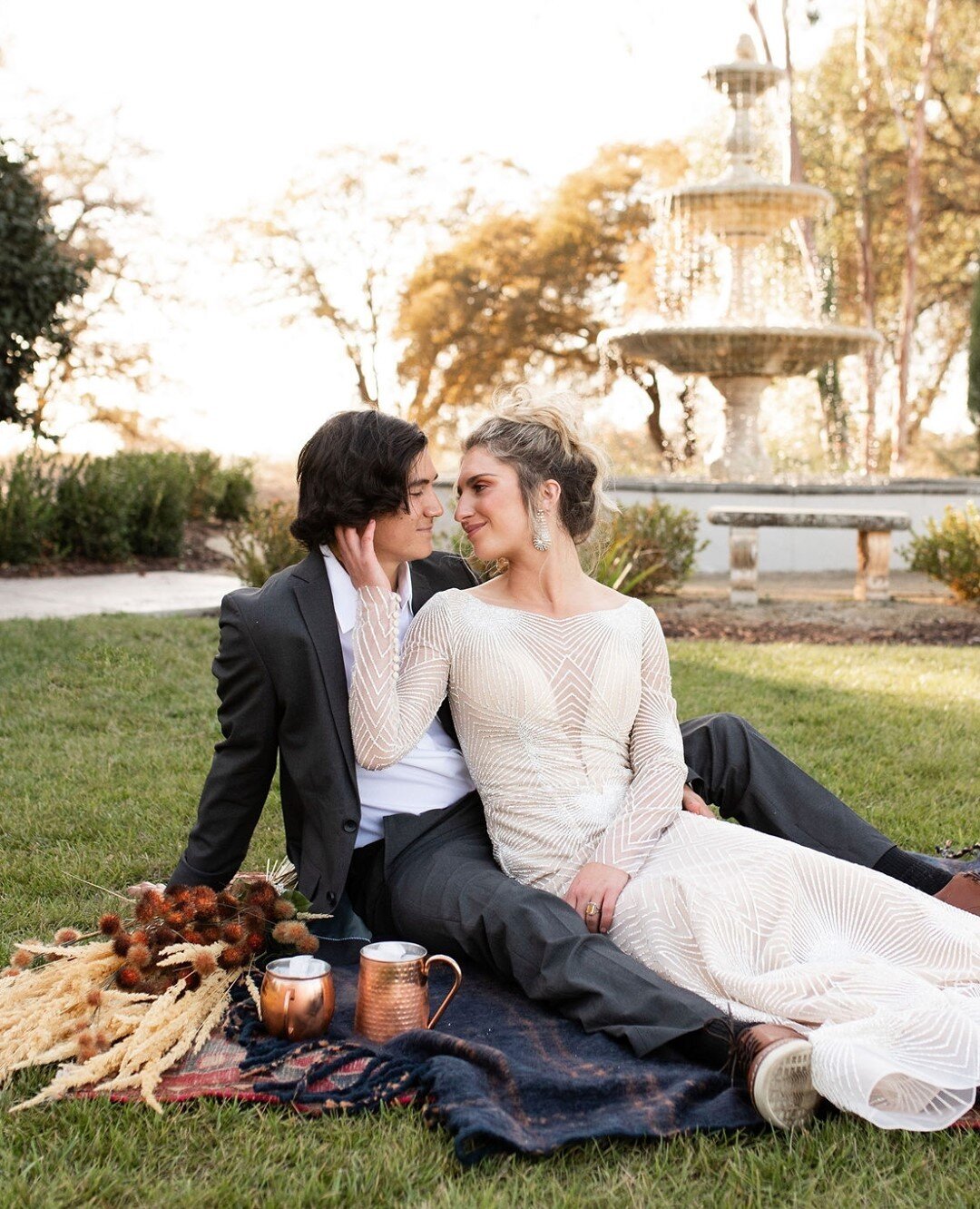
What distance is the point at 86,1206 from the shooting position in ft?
7.33

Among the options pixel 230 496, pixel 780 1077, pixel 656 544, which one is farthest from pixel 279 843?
pixel 230 496

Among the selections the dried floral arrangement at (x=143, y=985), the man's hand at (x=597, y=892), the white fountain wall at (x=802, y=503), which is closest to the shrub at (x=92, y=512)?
the white fountain wall at (x=802, y=503)

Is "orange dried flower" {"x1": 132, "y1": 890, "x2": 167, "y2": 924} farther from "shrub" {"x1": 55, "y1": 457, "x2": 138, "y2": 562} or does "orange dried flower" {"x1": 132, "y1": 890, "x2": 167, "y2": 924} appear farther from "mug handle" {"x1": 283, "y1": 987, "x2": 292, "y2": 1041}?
"shrub" {"x1": 55, "y1": 457, "x2": 138, "y2": 562}

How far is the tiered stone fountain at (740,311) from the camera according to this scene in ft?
45.3

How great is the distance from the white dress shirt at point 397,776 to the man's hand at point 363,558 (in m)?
0.11

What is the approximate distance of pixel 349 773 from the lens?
316cm

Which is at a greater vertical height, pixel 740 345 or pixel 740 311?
pixel 740 311

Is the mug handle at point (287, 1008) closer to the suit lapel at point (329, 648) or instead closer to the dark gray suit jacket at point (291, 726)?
the dark gray suit jacket at point (291, 726)

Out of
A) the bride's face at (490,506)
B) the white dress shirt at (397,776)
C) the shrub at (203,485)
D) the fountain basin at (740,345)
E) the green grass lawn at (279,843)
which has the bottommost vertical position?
the green grass lawn at (279,843)

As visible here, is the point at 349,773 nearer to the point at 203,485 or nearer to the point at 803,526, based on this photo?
the point at 803,526

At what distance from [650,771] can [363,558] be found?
0.88 meters

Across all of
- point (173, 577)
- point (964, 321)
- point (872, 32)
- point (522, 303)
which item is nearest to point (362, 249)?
point (522, 303)

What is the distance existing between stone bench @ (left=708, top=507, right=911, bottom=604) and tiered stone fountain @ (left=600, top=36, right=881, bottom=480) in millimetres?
3520

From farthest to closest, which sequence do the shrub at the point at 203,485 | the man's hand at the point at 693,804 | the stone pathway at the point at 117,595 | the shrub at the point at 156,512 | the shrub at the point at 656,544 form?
the shrub at the point at 203,485, the shrub at the point at 156,512, the shrub at the point at 656,544, the stone pathway at the point at 117,595, the man's hand at the point at 693,804
